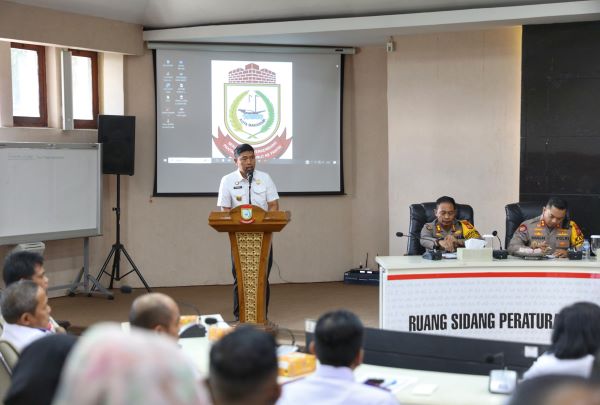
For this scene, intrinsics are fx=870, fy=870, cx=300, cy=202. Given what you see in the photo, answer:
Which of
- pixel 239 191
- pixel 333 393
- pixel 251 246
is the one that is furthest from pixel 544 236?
pixel 333 393

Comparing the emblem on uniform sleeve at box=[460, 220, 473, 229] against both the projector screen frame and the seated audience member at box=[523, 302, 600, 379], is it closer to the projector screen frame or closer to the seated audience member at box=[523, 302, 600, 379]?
the projector screen frame

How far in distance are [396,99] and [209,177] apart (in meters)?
2.19

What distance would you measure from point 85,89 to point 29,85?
0.72 m

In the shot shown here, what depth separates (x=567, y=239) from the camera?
22.1ft

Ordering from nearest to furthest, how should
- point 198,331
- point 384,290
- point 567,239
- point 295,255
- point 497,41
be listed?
1. point 198,331
2. point 384,290
3. point 567,239
4. point 497,41
5. point 295,255

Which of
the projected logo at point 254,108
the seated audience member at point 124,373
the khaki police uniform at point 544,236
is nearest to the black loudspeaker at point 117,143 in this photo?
the projected logo at point 254,108

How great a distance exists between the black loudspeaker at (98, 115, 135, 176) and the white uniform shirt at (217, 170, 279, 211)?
2129 mm

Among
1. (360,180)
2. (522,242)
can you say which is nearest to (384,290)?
(522,242)

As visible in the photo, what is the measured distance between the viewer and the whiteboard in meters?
7.91

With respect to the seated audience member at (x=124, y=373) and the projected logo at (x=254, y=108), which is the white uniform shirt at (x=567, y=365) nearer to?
the seated audience member at (x=124, y=373)

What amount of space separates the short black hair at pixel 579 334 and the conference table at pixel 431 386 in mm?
294

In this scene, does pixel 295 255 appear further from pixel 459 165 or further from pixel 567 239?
pixel 567 239

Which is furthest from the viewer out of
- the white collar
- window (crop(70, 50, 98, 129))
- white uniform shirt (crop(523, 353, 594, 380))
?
window (crop(70, 50, 98, 129))

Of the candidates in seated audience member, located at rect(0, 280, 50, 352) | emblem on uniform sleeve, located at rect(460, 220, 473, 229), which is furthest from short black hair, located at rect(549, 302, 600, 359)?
emblem on uniform sleeve, located at rect(460, 220, 473, 229)
